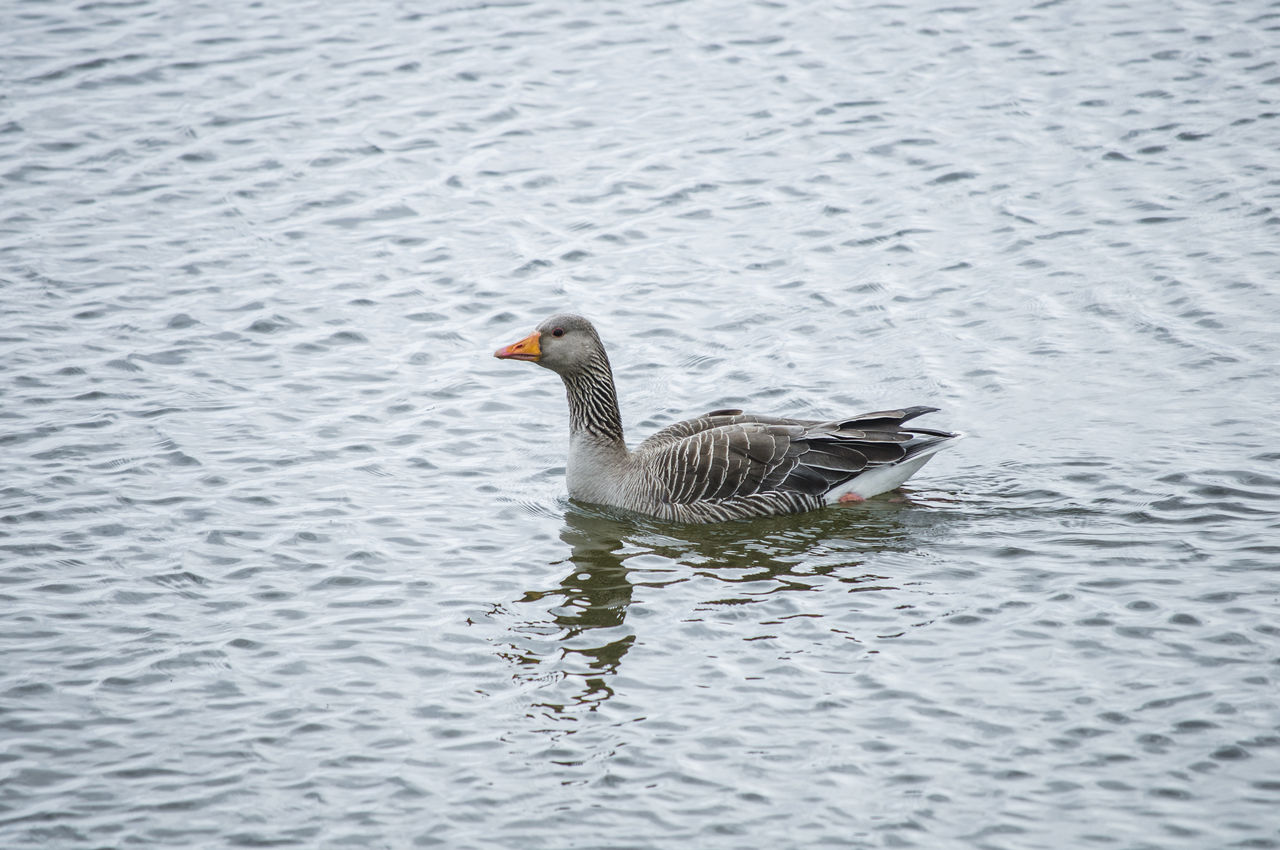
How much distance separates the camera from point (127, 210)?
17.7 m

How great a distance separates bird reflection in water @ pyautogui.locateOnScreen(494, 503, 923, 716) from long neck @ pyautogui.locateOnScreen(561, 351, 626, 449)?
709mm

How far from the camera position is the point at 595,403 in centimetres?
1234

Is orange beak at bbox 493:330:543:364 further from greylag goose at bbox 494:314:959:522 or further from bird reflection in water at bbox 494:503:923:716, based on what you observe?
bird reflection in water at bbox 494:503:923:716

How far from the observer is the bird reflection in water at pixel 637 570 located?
9617mm

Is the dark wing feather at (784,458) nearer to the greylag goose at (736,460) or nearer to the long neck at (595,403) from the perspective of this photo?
the greylag goose at (736,460)

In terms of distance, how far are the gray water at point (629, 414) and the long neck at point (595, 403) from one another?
30.1 inches

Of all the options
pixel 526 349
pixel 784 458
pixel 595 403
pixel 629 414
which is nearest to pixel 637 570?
pixel 784 458

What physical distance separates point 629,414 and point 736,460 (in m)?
2.18

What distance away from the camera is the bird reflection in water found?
9617 mm

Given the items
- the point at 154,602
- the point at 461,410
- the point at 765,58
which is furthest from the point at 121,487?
the point at 765,58

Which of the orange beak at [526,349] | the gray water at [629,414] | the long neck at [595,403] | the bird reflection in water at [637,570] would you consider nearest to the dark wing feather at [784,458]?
the bird reflection in water at [637,570]

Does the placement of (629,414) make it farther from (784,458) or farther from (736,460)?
(784,458)

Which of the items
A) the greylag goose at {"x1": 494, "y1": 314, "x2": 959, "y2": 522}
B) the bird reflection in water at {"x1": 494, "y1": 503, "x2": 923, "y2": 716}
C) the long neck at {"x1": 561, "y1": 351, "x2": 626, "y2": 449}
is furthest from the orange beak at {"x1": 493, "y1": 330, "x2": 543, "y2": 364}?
the bird reflection in water at {"x1": 494, "y1": 503, "x2": 923, "y2": 716}

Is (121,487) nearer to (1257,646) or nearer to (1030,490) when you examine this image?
(1030,490)
